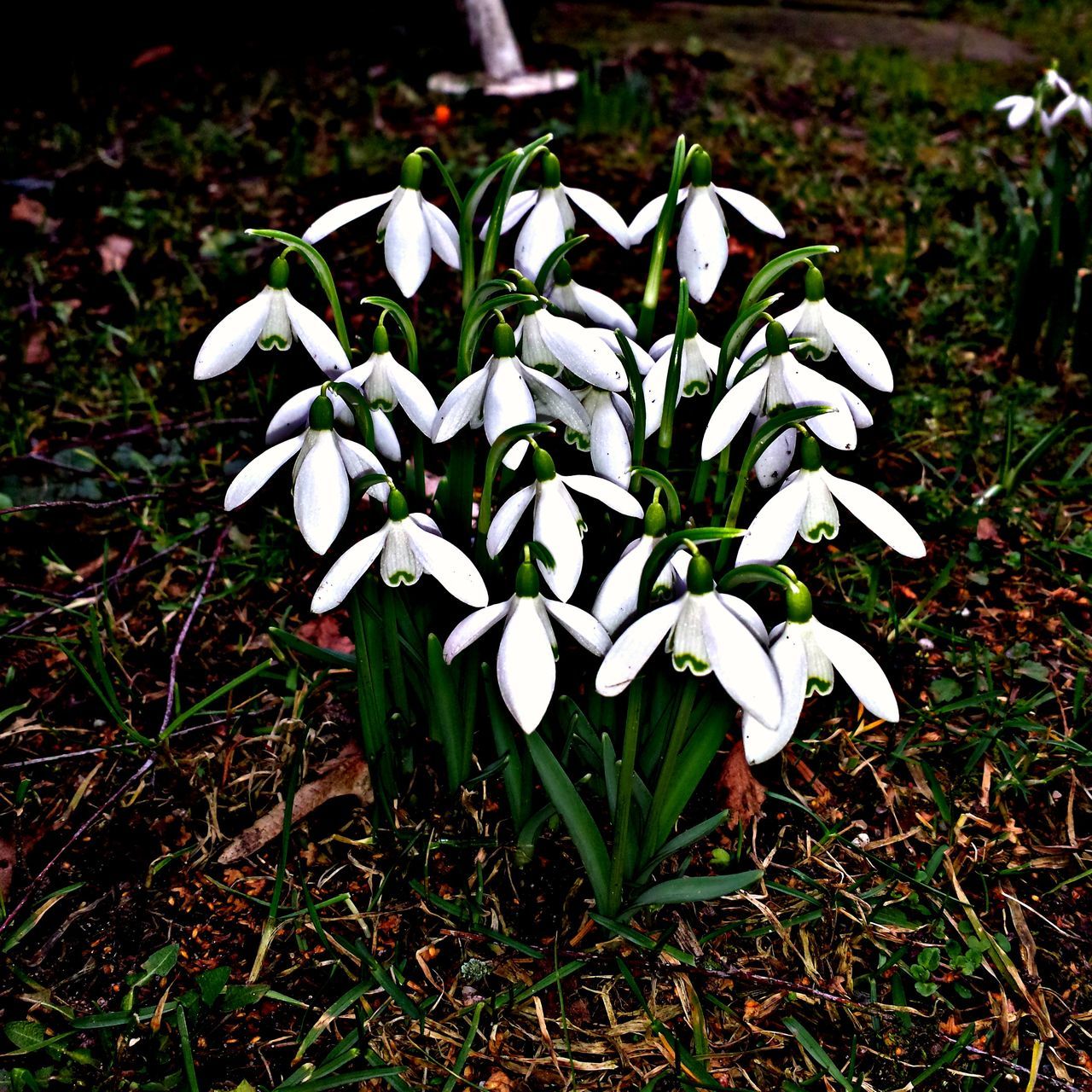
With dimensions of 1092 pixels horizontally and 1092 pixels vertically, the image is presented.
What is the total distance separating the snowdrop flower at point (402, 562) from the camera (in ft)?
3.73

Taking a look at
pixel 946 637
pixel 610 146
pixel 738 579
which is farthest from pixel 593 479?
pixel 610 146

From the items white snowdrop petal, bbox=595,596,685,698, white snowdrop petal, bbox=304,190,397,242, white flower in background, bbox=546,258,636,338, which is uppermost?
white snowdrop petal, bbox=304,190,397,242

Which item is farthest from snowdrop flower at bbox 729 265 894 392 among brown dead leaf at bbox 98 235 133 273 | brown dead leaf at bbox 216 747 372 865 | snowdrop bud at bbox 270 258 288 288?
brown dead leaf at bbox 98 235 133 273

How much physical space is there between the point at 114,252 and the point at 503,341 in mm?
2056

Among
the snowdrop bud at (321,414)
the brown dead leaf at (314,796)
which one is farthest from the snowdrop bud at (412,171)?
the brown dead leaf at (314,796)

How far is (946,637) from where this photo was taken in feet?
5.75

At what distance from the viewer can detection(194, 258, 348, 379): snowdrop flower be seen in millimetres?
1213

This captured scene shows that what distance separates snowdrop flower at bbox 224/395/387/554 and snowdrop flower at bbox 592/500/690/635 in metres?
0.29

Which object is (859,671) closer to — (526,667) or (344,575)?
(526,667)

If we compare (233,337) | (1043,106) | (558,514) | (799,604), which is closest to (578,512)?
(558,514)

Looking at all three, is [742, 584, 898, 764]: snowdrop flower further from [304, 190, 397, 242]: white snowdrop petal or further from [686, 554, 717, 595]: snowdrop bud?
[304, 190, 397, 242]: white snowdrop petal

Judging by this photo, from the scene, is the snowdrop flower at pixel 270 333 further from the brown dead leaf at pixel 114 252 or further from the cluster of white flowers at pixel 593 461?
the brown dead leaf at pixel 114 252

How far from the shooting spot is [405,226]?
1.29 meters

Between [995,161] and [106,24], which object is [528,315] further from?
[106,24]
